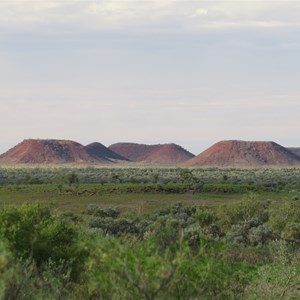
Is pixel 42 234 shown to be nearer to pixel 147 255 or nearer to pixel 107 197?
pixel 147 255

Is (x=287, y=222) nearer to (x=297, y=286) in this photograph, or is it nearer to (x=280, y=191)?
(x=297, y=286)

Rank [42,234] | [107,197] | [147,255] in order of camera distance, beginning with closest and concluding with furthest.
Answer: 1. [147,255]
2. [42,234]
3. [107,197]

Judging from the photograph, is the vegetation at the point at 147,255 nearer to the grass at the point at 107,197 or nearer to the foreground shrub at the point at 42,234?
the foreground shrub at the point at 42,234

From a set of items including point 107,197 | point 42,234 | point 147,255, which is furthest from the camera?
point 107,197

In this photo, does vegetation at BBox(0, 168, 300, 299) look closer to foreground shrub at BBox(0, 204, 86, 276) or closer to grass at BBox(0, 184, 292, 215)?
foreground shrub at BBox(0, 204, 86, 276)

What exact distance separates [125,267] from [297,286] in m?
18.3

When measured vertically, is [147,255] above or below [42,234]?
above

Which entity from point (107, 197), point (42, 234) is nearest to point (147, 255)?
point (42, 234)

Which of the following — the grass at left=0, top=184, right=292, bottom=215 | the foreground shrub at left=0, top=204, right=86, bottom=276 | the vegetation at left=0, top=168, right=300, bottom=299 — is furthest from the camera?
the grass at left=0, top=184, right=292, bottom=215

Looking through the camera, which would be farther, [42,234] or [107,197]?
[107,197]

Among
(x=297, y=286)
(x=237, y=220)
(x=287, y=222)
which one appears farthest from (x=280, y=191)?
(x=297, y=286)

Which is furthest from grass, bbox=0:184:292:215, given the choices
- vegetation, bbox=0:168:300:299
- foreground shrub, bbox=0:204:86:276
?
foreground shrub, bbox=0:204:86:276

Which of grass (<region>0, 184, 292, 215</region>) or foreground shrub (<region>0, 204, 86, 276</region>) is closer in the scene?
foreground shrub (<region>0, 204, 86, 276</region>)

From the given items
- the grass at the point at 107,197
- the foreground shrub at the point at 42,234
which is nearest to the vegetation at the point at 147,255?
the foreground shrub at the point at 42,234
